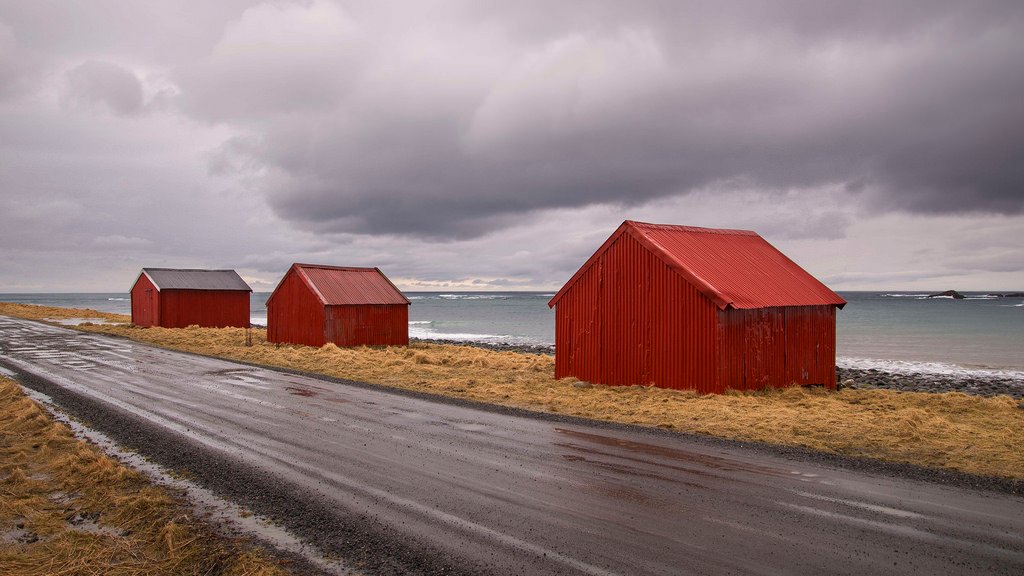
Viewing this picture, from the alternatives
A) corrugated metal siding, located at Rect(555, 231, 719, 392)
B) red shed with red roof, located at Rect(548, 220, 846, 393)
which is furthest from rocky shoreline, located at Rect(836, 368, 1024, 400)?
corrugated metal siding, located at Rect(555, 231, 719, 392)

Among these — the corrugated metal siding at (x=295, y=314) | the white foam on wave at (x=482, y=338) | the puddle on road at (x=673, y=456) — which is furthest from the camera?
the white foam on wave at (x=482, y=338)

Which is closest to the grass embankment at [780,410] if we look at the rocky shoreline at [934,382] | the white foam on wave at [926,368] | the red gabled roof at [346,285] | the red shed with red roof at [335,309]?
the red shed with red roof at [335,309]

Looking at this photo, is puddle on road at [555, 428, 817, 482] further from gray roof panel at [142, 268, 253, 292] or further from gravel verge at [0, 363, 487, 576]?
gray roof panel at [142, 268, 253, 292]

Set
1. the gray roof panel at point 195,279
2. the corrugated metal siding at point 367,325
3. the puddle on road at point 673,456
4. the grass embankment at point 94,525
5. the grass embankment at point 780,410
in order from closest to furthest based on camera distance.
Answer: the grass embankment at point 94,525 → the puddle on road at point 673,456 → the grass embankment at point 780,410 → the corrugated metal siding at point 367,325 → the gray roof panel at point 195,279

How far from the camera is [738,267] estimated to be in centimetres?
1972

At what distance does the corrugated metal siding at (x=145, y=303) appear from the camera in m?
50.6

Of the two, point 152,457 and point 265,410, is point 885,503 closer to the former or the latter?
point 152,457

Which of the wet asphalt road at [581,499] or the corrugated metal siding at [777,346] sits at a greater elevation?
the corrugated metal siding at [777,346]

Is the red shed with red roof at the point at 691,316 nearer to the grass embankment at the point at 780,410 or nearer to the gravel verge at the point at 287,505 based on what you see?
the grass embankment at the point at 780,410

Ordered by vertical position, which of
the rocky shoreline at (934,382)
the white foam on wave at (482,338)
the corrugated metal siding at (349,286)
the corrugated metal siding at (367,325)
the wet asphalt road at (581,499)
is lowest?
the white foam on wave at (482,338)

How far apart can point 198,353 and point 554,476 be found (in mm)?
26042

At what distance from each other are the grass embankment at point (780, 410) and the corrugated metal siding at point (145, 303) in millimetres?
30307

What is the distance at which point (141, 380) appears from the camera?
19656 millimetres

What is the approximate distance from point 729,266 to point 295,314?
24.8 metres
